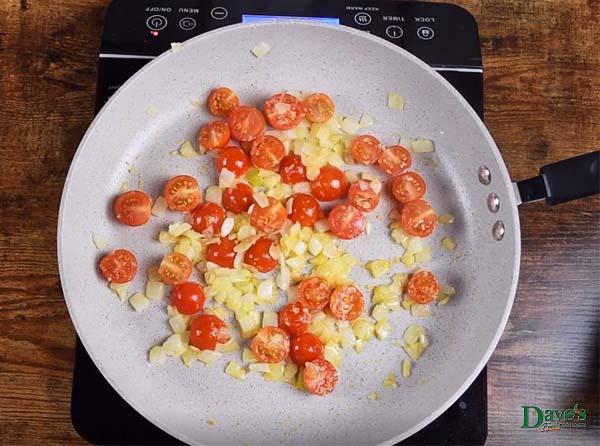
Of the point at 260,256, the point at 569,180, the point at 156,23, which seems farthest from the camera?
the point at 156,23

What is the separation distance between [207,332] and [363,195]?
0.33 metres

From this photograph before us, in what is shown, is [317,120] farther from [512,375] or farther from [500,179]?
[512,375]

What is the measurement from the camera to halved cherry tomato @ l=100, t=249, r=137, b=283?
3.69 ft

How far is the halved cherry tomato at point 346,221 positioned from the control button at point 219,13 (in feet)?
1.32

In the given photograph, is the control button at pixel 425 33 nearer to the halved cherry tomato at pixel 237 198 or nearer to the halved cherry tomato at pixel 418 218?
the halved cherry tomato at pixel 418 218

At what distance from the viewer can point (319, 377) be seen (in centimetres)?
110

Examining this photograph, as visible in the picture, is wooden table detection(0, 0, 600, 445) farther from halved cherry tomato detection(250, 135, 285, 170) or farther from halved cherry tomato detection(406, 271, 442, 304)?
halved cherry tomato detection(250, 135, 285, 170)

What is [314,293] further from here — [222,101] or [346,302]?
[222,101]

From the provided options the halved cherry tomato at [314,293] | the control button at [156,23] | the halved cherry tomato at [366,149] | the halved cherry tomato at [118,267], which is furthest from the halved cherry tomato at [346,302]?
the control button at [156,23]

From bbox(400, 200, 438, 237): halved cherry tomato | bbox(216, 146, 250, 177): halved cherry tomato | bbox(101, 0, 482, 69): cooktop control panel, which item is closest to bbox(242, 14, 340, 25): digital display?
bbox(101, 0, 482, 69): cooktop control panel

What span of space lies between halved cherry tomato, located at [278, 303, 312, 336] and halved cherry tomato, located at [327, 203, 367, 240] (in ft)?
0.45

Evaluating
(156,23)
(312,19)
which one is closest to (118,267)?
(156,23)

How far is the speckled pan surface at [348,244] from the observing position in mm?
1110

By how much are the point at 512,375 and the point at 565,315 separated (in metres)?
0.14
